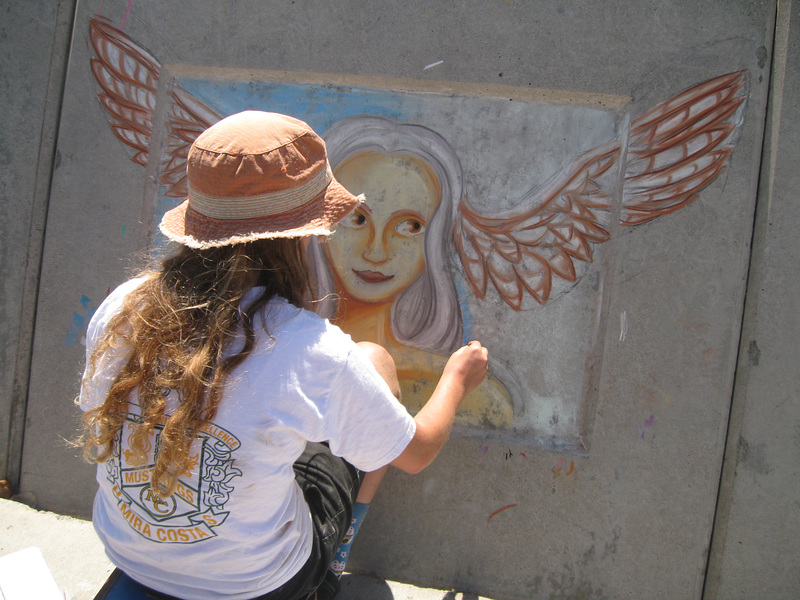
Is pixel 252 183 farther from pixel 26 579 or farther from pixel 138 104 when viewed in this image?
pixel 138 104

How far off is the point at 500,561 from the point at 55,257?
7.34ft

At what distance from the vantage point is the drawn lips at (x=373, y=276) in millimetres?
2092

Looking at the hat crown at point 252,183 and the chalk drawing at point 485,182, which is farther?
the chalk drawing at point 485,182

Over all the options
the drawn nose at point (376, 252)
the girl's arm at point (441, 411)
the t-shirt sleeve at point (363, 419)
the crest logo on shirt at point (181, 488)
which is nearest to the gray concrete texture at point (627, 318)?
the girl's arm at point (441, 411)

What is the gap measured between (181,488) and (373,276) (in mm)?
1205

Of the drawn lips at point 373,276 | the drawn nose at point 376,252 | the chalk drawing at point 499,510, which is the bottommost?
the chalk drawing at point 499,510

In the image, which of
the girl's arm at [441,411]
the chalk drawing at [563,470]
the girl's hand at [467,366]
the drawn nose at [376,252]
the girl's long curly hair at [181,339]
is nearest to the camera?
the girl's long curly hair at [181,339]

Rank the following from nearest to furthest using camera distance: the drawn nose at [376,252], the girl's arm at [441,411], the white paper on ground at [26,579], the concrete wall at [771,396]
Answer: the girl's arm at [441,411] < the white paper on ground at [26,579] < the concrete wall at [771,396] < the drawn nose at [376,252]

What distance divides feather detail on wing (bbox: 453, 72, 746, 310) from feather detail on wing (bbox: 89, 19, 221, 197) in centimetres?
119

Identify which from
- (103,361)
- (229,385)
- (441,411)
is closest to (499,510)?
(441,411)

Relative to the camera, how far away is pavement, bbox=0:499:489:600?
1908 mm

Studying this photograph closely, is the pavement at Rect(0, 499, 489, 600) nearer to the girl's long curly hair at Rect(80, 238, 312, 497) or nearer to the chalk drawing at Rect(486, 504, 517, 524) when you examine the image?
the chalk drawing at Rect(486, 504, 517, 524)

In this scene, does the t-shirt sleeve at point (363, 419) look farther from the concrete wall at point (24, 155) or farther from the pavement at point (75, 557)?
the concrete wall at point (24, 155)

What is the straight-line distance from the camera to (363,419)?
3.59 ft
